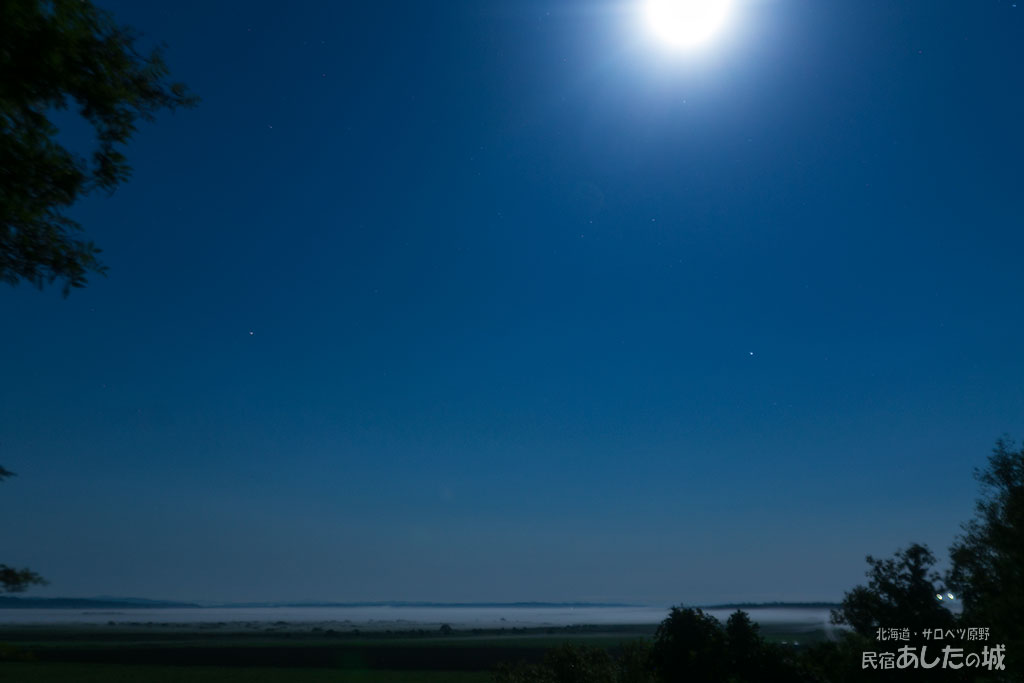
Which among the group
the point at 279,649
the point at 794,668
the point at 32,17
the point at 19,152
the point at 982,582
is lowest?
the point at 279,649

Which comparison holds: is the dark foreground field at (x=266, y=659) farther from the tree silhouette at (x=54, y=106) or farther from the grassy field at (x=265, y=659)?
the tree silhouette at (x=54, y=106)

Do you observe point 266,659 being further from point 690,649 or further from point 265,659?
point 690,649

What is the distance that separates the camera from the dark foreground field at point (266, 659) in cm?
8350

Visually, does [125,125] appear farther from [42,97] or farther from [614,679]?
[614,679]

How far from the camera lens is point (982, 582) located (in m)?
34.0

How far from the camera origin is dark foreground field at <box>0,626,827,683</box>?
83.5 meters

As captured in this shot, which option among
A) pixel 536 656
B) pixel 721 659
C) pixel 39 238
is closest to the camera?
pixel 39 238

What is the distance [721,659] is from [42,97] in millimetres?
33676

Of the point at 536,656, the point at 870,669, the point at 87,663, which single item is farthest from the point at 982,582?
the point at 87,663

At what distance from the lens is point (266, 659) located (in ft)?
347

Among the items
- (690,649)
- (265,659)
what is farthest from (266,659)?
(690,649)

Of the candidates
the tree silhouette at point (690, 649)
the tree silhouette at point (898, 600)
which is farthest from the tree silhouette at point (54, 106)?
the tree silhouette at point (898, 600)

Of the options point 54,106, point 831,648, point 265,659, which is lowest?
point 265,659

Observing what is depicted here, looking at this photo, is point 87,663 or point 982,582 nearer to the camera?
point 982,582
